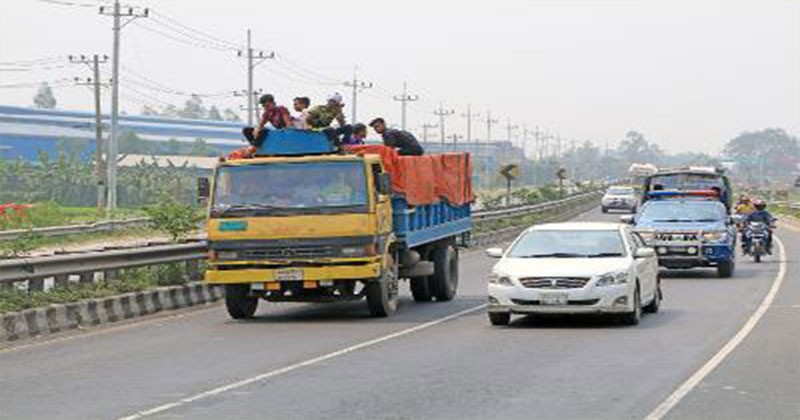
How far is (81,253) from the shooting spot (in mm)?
20266

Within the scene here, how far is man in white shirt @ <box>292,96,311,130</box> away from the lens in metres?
21.0

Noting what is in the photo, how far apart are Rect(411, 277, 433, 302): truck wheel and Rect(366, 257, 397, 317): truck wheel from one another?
114 inches

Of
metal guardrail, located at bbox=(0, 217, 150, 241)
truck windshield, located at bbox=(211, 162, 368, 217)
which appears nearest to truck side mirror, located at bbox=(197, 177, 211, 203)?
truck windshield, located at bbox=(211, 162, 368, 217)

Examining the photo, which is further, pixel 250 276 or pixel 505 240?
pixel 505 240

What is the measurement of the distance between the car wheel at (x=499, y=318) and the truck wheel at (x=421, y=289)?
15.9ft

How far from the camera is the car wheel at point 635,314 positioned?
1822 centimetres

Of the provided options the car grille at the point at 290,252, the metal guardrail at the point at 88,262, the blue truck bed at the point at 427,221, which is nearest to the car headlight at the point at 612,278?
the car grille at the point at 290,252

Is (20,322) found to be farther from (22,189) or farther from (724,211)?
(22,189)

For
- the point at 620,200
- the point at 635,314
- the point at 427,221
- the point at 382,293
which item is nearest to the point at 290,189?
the point at 382,293

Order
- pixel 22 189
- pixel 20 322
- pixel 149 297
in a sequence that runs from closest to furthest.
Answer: pixel 20 322
pixel 149 297
pixel 22 189

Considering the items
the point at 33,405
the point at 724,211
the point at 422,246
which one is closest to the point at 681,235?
the point at 724,211

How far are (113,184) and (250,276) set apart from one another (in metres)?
47.8

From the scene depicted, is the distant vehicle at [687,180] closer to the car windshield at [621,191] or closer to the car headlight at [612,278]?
the car headlight at [612,278]

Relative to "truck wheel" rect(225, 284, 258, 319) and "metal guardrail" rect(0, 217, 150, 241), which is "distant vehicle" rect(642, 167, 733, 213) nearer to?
"metal guardrail" rect(0, 217, 150, 241)
